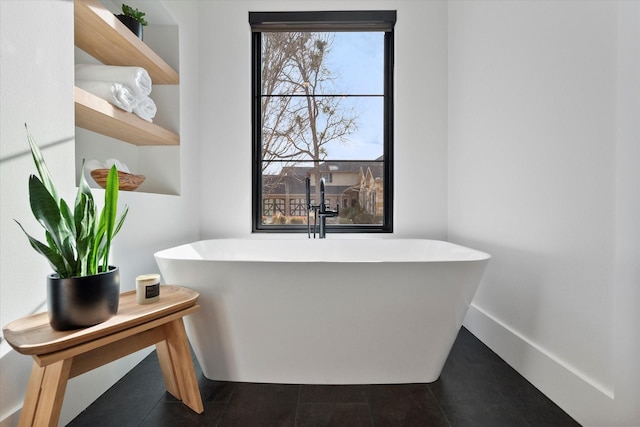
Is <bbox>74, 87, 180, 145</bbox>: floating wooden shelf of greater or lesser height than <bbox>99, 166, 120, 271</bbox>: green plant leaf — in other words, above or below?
above

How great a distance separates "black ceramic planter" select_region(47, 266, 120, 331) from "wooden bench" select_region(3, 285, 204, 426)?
0.02m

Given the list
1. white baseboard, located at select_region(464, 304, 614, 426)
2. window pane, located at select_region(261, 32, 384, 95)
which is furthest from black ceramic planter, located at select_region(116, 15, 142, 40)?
white baseboard, located at select_region(464, 304, 614, 426)

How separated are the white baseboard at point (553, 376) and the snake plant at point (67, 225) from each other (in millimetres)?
1702

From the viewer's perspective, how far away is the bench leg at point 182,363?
1.15 m

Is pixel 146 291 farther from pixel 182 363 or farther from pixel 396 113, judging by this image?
pixel 396 113

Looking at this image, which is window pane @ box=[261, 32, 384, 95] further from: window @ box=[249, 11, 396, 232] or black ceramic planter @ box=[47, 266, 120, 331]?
black ceramic planter @ box=[47, 266, 120, 331]

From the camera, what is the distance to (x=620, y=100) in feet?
3.28

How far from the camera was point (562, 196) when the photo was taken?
4.07 ft

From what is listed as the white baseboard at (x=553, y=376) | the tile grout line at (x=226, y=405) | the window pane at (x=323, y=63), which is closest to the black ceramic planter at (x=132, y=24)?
the window pane at (x=323, y=63)

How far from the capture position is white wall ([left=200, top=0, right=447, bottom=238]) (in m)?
2.29

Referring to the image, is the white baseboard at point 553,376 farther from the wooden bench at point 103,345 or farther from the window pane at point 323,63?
the window pane at point 323,63

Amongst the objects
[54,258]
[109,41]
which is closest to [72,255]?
[54,258]

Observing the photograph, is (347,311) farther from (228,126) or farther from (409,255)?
(228,126)

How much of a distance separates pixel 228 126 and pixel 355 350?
179 centimetres
